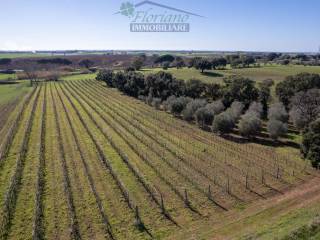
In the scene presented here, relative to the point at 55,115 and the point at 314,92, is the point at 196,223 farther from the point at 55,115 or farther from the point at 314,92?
the point at 55,115

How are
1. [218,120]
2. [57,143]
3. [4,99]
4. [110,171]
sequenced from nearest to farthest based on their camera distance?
1. [110,171]
2. [57,143]
3. [218,120]
4. [4,99]

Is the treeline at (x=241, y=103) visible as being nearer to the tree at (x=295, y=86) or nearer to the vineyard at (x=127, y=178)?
the tree at (x=295, y=86)

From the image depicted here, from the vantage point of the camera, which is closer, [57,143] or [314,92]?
[57,143]

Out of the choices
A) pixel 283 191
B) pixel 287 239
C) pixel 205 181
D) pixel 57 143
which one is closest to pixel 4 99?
pixel 57 143

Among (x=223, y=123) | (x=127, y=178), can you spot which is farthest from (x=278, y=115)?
(x=127, y=178)

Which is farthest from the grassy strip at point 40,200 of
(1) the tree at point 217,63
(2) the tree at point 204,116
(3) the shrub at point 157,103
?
(1) the tree at point 217,63

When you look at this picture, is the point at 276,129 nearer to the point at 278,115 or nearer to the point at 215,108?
the point at 278,115
